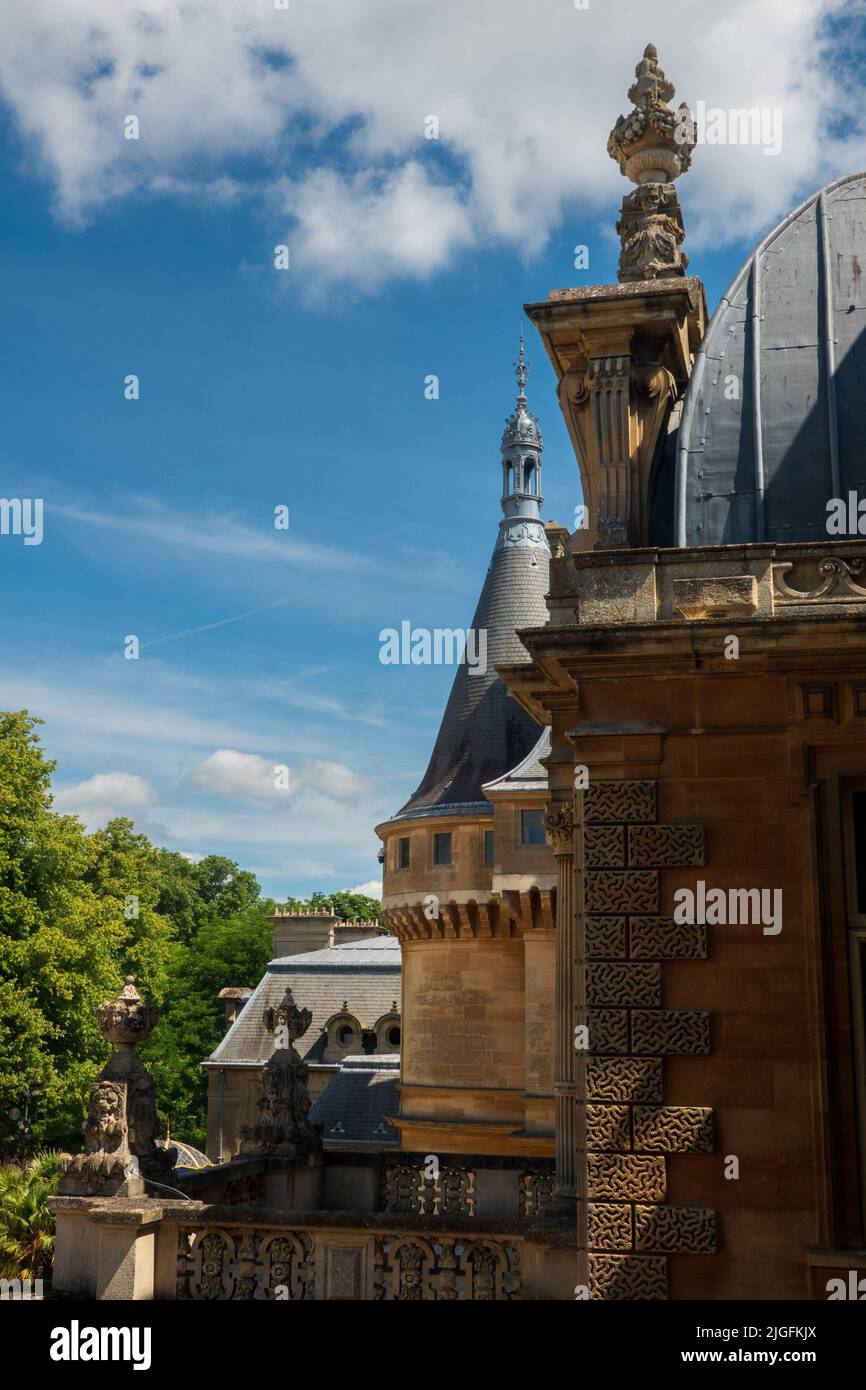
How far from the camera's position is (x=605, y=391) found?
11.9 meters

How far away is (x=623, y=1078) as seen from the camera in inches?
391

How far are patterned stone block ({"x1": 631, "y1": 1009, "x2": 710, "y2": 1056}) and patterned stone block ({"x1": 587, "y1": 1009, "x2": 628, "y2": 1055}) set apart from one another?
0.07 metres

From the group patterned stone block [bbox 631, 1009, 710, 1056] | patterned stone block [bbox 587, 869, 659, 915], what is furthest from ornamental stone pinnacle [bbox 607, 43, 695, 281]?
patterned stone block [bbox 631, 1009, 710, 1056]

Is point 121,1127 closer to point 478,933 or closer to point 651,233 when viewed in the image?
point 651,233

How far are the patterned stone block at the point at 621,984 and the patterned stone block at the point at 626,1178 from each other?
3.65 ft

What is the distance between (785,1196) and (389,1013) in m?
47.5

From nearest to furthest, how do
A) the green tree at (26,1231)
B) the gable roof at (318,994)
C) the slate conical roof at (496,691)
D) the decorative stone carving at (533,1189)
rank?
the decorative stone carving at (533,1189) → the green tree at (26,1231) → the slate conical roof at (496,691) → the gable roof at (318,994)

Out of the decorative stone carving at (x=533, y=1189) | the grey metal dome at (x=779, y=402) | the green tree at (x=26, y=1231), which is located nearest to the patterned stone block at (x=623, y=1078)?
the grey metal dome at (x=779, y=402)

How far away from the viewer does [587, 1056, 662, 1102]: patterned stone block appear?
9.88 m

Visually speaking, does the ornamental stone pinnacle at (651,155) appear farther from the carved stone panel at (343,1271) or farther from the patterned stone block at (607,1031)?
the carved stone panel at (343,1271)

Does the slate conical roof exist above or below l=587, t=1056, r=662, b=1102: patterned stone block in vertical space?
above

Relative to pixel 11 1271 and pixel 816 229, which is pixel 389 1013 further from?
pixel 816 229

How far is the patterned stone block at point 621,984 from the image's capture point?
9.99 metres

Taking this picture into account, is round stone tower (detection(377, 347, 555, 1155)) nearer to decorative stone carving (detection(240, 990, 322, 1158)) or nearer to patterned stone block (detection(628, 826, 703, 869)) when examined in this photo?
decorative stone carving (detection(240, 990, 322, 1158))
